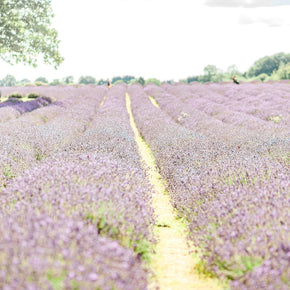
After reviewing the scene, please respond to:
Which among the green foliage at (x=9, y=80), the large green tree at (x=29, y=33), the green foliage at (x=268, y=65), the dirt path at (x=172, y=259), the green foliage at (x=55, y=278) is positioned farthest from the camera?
the green foliage at (x=9, y=80)

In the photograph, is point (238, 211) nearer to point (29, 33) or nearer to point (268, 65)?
point (29, 33)

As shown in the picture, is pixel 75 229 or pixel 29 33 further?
pixel 29 33

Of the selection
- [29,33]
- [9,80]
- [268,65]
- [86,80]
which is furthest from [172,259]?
[9,80]

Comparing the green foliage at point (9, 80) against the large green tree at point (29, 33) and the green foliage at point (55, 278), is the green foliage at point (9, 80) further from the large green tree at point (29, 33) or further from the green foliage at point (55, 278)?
the green foliage at point (55, 278)

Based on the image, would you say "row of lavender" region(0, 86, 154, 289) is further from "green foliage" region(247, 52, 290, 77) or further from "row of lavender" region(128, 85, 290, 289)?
"green foliage" region(247, 52, 290, 77)

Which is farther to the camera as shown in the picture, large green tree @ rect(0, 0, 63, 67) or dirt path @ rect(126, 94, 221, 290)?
large green tree @ rect(0, 0, 63, 67)

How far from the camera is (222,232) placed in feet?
8.81

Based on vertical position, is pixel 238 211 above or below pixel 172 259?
above

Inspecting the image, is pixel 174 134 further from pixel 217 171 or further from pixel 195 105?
pixel 195 105

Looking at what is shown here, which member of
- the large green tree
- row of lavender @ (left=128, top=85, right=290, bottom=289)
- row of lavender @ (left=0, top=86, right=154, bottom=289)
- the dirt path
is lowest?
the dirt path

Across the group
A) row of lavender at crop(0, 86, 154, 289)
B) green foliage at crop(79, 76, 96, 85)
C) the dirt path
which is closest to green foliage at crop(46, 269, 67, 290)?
row of lavender at crop(0, 86, 154, 289)

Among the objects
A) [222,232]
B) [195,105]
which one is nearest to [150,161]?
[222,232]

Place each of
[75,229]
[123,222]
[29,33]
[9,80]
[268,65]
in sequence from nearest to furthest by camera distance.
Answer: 1. [75,229]
2. [123,222]
3. [29,33]
4. [268,65]
5. [9,80]

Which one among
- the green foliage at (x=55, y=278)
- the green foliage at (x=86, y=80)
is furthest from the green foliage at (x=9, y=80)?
the green foliage at (x=55, y=278)
